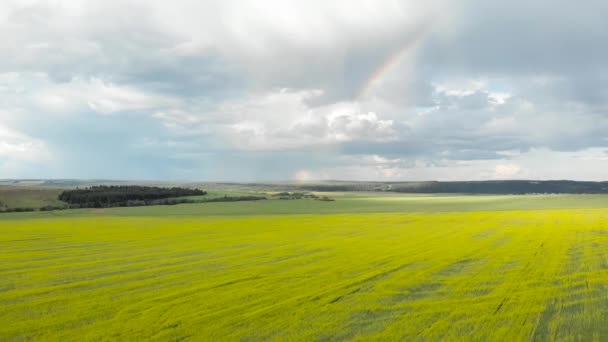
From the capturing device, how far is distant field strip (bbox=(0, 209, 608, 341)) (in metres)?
9.81

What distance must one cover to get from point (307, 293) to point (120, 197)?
310 feet

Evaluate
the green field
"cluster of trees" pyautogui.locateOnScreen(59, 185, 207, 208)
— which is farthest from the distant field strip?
"cluster of trees" pyautogui.locateOnScreen(59, 185, 207, 208)

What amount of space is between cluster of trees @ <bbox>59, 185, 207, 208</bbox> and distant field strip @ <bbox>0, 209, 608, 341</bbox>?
69896 mm

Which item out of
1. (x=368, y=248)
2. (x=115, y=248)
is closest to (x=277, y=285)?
(x=368, y=248)

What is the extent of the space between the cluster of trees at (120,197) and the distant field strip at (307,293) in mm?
69896

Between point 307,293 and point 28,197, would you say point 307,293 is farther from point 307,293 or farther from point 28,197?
point 28,197

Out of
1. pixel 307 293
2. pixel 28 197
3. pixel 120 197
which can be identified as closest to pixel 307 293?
pixel 307 293

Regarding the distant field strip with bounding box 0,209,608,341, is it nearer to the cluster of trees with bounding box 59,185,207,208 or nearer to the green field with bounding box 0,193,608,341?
the green field with bounding box 0,193,608,341

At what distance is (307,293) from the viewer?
524 inches

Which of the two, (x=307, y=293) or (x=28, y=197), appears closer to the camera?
(x=307, y=293)

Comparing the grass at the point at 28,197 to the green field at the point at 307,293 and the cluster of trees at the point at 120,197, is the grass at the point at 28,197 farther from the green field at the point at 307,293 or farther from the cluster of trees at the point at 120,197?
the green field at the point at 307,293

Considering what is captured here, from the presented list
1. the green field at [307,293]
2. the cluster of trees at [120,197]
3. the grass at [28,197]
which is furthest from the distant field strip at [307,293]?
the cluster of trees at [120,197]

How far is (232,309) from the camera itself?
11516 mm

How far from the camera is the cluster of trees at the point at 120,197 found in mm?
89375
